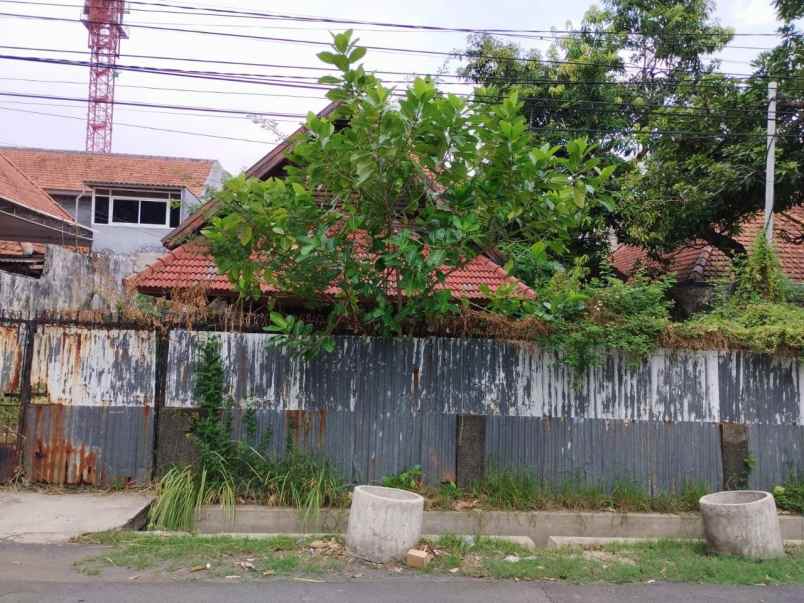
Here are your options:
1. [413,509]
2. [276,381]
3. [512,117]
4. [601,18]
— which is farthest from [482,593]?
[601,18]

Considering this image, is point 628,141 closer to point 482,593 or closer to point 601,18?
point 601,18

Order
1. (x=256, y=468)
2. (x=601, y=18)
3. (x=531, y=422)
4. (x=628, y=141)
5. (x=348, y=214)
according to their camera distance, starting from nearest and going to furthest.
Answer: (x=348, y=214)
(x=256, y=468)
(x=531, y=422)
(x=628, y=141)
(x=601, y=18)

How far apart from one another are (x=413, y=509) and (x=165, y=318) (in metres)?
3.86

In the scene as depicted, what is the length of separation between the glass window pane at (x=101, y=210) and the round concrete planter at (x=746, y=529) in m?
21.8

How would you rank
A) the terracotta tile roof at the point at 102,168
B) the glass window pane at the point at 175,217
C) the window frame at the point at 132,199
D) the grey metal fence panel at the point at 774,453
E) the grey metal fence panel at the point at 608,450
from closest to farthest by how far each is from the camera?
the grey metal fence panel at the point at 608,450, the grey metal fence panel at the point at 774,453, the window frame at the point at 132,199, the glass window pane at the point at 175,217, the terracotta tile roof at the point at 102,168

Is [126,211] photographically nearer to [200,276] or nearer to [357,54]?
[200,276]

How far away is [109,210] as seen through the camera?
23016mm

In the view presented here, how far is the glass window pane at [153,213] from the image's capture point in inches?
915

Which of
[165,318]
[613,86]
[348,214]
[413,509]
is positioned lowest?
[413,509]

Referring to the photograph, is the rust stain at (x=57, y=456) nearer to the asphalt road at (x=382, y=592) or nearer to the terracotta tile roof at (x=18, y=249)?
the asphalt road at (x=382, y=592)

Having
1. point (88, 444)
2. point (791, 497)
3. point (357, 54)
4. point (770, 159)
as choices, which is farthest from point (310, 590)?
point (770, 159)

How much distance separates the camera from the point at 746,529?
20.1 ft

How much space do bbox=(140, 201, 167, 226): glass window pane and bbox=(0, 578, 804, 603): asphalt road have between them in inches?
779

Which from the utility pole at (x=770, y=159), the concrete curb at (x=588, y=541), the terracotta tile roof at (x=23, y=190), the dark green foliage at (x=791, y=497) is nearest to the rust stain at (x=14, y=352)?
the concrete curb at (x=588, y=541)
